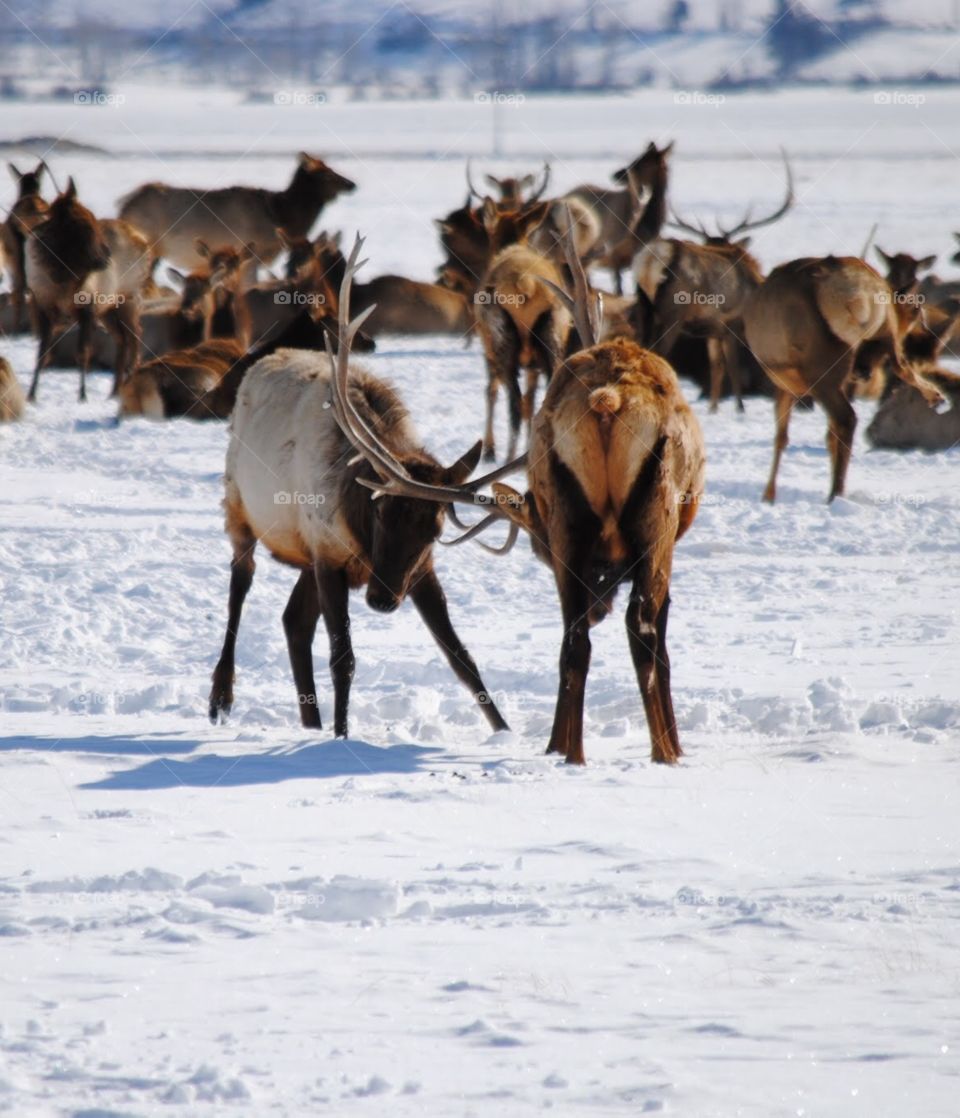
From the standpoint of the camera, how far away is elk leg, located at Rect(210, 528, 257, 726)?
28.1 ft

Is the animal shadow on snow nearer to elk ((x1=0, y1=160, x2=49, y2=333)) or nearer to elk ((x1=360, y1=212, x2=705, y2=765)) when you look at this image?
elk ((x1=360, y1=212, x2=705, y2=765))

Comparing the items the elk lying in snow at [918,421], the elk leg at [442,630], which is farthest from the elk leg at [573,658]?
the elk lying in snow at [918,421]

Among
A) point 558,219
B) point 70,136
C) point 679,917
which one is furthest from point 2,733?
point 70,136

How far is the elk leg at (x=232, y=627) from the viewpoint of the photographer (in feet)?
28.1

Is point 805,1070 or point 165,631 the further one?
point 165,631

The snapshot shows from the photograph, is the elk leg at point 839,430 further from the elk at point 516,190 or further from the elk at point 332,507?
the elk at point 516,190

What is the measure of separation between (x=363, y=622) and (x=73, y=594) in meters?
1.56

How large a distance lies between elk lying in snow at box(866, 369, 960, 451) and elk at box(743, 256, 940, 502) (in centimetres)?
209

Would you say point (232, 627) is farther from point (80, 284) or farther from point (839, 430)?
point (80, 284)

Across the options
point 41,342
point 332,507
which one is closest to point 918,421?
point 41,342

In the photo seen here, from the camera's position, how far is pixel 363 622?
10297 millimetres

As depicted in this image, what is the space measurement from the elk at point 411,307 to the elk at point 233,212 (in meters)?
2.24

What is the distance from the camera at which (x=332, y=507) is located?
315 inches

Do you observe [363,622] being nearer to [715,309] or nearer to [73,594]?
[73,594]
